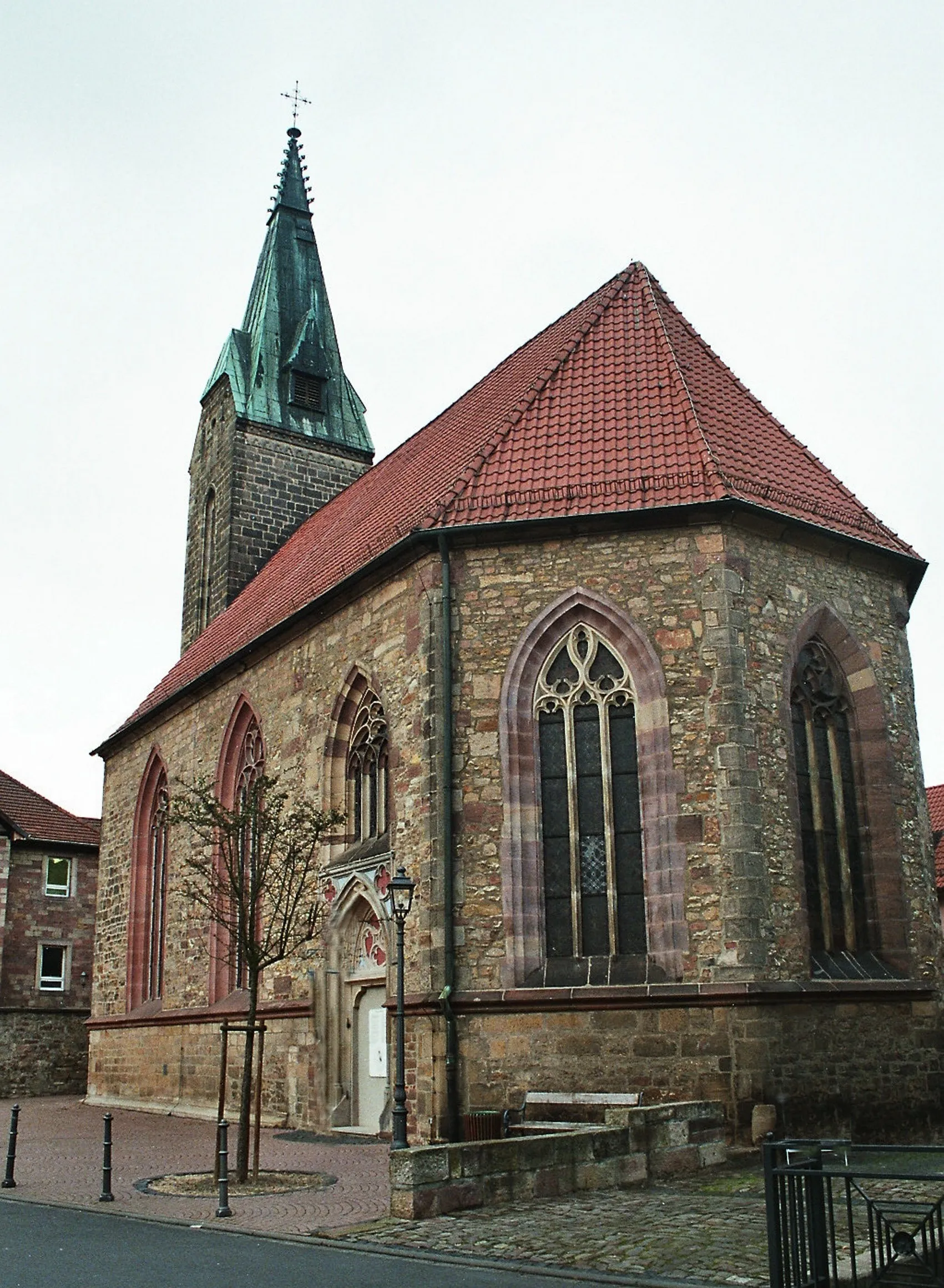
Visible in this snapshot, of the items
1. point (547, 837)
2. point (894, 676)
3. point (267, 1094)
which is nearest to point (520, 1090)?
point (547, 837)

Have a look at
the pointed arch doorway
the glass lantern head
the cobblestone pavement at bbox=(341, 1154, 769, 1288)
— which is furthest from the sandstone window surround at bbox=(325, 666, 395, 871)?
the cobblestone pavement at bbox=(341, 1154, 769, 1288)

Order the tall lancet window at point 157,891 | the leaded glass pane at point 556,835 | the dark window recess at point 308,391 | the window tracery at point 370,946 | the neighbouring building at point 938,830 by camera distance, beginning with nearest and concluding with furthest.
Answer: the leaded glass pane at point 556,835 < the window tracery at point 370,946 < the tall lancet window at point 157,891 < the neighbouring building at point 938,830 < the dark window recess at point 308,391

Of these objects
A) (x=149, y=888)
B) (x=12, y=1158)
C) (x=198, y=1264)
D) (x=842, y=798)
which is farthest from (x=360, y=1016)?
(x=149, y=888)

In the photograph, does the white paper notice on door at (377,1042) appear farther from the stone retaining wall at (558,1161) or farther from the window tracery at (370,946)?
the stone retaining wall at (558,1161)

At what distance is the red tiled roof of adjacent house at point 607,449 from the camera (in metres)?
15.3

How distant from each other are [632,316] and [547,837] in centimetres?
813

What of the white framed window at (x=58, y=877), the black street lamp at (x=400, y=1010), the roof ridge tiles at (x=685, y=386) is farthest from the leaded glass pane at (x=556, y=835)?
the white framed window at (x=58, y=877)

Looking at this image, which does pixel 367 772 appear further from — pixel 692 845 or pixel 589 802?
pixel 692 845

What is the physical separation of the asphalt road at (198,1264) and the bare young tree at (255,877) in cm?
285

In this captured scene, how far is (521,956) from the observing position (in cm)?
1406

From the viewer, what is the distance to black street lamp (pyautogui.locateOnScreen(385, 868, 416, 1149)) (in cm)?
1133

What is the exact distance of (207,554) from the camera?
29453mm

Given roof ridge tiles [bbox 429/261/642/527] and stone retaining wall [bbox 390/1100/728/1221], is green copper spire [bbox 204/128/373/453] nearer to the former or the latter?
roof ridge tiles [bbox 429/261/642/527]

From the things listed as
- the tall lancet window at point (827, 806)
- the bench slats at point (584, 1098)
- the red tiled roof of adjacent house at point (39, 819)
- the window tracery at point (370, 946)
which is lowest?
the bench slats at point (584, 1098)
